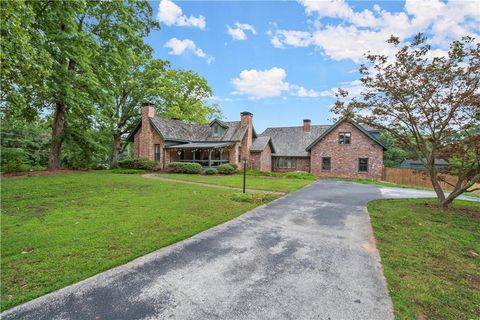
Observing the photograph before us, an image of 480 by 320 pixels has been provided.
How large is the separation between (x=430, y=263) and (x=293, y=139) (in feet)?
89.0

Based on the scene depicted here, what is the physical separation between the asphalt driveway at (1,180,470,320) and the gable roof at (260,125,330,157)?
24.1 meters

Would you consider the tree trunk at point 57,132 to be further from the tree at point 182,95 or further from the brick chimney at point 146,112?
the tree at point 182,95

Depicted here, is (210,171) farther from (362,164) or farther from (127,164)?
(362,164)

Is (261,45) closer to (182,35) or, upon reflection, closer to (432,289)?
(182,35)

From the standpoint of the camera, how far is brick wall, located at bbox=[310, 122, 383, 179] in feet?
81.4

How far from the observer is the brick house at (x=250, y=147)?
2514cm

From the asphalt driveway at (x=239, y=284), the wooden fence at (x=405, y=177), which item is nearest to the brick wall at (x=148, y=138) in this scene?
the asphalt driveway at (x=239, y=284)

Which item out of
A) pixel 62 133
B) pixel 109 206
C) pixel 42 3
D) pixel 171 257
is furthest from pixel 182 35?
pixel 171 257

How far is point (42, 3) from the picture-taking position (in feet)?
41.5

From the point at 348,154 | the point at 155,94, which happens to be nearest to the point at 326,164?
the point at 348,154

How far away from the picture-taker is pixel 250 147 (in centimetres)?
2819

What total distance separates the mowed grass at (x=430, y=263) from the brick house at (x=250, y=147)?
17423 millimetres

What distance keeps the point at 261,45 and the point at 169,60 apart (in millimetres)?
16623

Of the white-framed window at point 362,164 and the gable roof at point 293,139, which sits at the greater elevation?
the gable roof at point 293,139
